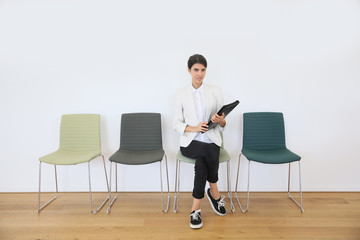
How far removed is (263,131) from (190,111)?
0.87 metres

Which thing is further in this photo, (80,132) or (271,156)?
(80,132)

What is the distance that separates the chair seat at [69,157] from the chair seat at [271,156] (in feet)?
5.22

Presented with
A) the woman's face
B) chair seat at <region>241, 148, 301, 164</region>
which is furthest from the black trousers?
the woman's face

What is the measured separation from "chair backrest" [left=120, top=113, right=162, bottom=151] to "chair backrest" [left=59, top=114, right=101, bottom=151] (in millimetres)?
305

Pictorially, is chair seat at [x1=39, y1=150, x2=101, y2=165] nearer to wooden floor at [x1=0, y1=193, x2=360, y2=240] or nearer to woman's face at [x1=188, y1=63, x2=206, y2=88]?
wooden floor at [x1=0, y1=193, x2=360, y2=240]

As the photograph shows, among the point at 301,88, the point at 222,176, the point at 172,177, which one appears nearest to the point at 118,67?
the point at 172,177

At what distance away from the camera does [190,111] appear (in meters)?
2.01

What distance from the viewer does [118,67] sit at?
2.37 metres

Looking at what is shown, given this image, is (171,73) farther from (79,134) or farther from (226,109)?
(79,134)

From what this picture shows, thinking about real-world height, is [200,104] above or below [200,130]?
above

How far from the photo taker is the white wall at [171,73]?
229 centimetres

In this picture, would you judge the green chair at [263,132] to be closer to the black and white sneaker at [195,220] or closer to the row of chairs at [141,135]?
the row of chairs at [141,135]

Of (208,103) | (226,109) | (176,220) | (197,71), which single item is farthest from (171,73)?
(176,220)

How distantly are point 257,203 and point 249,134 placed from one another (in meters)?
0.74
